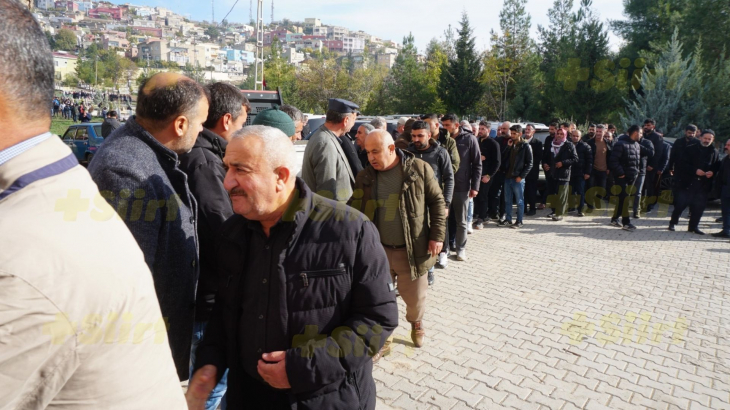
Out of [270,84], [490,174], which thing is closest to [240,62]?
[270,84]

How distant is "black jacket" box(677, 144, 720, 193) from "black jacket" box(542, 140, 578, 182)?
2.08m

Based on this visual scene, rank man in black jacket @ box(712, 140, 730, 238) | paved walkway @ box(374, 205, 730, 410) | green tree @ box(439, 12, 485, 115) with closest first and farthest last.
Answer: paved walkway @ box(374, 205, 730, 410), man in black jacket @ box(712, 140, 730, 238), green tree @ box(439, 12, 485, 115)

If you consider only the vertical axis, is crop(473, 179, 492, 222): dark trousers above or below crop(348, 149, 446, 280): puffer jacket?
below

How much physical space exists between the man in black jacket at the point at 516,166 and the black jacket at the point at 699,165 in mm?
3274

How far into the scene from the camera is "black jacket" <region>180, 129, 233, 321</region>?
7.77 ft

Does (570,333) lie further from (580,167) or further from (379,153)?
(580,167)

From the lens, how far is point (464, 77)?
35.9 meters

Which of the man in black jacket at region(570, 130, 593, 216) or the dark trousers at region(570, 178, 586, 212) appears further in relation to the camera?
the dark trousers at region(570, 178, 586, 212)

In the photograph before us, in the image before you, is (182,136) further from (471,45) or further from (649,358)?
(471,45)

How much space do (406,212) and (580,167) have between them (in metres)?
7.57

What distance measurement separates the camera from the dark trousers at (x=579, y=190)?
412 inches

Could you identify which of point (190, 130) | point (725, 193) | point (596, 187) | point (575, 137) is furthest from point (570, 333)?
point (596, 187)

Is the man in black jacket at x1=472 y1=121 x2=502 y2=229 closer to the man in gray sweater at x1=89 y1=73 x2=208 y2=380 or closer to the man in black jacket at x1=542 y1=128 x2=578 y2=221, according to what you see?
the man in black jacket at x1=542 y1=128 x2=578 y2=221

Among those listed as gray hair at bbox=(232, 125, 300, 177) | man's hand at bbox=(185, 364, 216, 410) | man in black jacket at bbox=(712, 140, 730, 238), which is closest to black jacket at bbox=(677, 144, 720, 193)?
man in black jacket at bbox=(712, 140, 730, 238)
